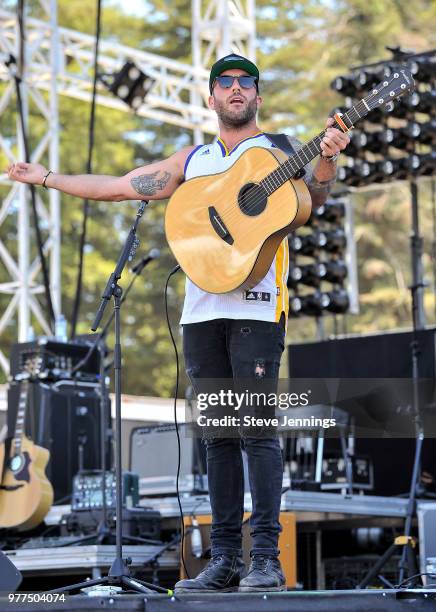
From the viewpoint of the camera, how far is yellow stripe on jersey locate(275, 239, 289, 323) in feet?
13.5

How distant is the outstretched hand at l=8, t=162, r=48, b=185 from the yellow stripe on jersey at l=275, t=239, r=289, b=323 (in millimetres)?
1041

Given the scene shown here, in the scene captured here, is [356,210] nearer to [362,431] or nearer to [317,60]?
[317,60]

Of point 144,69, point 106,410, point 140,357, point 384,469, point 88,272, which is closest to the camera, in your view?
point 106,410

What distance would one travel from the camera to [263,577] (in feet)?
12.5

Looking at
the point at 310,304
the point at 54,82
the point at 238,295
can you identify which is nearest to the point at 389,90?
the point at 238,295

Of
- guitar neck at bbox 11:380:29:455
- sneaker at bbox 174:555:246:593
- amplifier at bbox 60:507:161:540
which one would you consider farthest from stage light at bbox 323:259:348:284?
sneaker at bbox 174:555:246:593

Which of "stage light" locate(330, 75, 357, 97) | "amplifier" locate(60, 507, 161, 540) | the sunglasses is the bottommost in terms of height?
"amplifier" locate(60, 507, 161, 540)

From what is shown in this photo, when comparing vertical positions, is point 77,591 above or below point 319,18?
below

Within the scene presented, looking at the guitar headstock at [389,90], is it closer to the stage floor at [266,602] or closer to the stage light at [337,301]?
the stage floor at [266,602]

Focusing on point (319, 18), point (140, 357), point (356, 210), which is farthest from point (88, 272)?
point (319, 18)

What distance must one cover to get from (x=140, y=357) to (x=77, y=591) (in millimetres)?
16760

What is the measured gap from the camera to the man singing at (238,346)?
3.94 meters

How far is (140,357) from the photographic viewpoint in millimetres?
21094

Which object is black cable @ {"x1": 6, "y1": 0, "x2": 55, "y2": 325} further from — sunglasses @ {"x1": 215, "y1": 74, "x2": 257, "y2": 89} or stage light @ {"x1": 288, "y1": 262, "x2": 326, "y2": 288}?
sunglasses @ {"x1": 215, "y1": 74, "x2": 257, "y2": 89}
